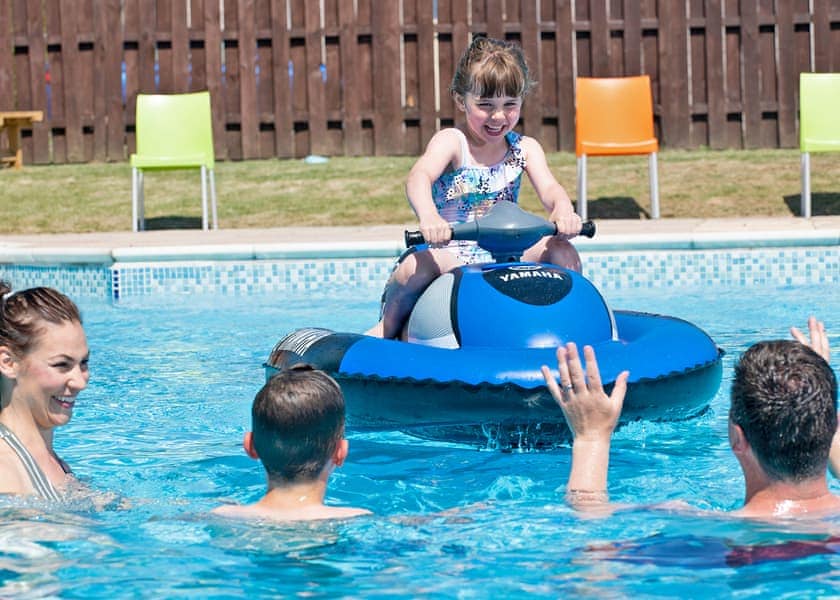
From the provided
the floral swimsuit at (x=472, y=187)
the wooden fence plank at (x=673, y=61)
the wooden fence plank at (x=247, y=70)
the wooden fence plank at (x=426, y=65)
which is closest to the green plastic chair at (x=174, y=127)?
the wooden fence plank at (x=247, y=70)

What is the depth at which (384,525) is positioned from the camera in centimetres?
371

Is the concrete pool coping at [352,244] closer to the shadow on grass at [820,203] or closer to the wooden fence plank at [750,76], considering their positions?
the shadow on grass at [820,203]

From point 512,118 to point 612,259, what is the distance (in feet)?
12.2

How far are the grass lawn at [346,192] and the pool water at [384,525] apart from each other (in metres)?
4.75

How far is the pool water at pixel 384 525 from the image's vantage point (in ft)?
10.8

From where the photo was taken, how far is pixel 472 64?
5.60m

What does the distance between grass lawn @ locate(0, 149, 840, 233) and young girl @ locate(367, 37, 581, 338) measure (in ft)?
16.3

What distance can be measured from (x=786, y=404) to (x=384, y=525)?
111cm

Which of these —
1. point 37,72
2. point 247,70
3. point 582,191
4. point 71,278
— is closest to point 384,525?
A: point 71,278

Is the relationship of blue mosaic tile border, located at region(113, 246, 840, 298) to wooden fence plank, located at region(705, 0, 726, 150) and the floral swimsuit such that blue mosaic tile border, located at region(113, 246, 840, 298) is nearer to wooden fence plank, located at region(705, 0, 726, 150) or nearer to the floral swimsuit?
the floral swimsuit

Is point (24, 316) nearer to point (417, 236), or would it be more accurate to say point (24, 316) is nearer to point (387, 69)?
point (417, 236)

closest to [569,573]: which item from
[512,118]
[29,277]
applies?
[512,118]

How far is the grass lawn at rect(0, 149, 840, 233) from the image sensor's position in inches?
441

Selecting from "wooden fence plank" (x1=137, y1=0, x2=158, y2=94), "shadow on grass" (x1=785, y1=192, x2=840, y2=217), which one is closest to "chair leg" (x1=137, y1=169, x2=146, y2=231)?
"wooden fence plank" (x1=137, y1=0, x2=158, y2=94)
